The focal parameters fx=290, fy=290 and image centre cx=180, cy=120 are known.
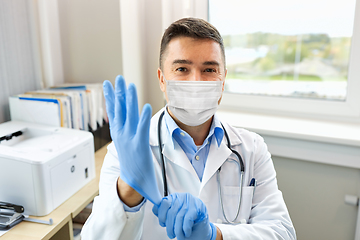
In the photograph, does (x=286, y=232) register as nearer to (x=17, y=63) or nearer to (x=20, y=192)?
(x=20, y=192)

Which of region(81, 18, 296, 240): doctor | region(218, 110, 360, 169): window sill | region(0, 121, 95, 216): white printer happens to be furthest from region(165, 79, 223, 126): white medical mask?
region(218, 110, 360, 169): window sill

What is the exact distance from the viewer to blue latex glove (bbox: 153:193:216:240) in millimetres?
765

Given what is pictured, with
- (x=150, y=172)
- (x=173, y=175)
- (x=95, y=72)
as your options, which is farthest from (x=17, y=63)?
(x=150, y=172)

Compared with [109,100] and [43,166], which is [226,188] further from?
[43,166]

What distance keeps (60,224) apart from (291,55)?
1731mm

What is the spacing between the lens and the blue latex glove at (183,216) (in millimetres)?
765

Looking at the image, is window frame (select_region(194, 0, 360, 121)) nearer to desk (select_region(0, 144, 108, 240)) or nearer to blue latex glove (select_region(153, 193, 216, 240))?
desk (select_region(0, 144, 108, 240))

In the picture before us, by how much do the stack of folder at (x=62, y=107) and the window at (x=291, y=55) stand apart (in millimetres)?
977

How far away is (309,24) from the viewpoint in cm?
188

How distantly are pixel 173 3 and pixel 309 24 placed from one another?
965 millimetres

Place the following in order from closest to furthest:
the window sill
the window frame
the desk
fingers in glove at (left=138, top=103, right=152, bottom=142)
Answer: fingers in glove at (left=138, top=103, right=152, bottom=142)
the desk
the window sill
the window frame

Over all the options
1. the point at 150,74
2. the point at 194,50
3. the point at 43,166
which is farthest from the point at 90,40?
the point at 194,50

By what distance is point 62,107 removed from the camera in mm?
1652

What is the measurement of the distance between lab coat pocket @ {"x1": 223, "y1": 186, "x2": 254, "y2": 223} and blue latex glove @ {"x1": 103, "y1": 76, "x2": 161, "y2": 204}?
39cm
